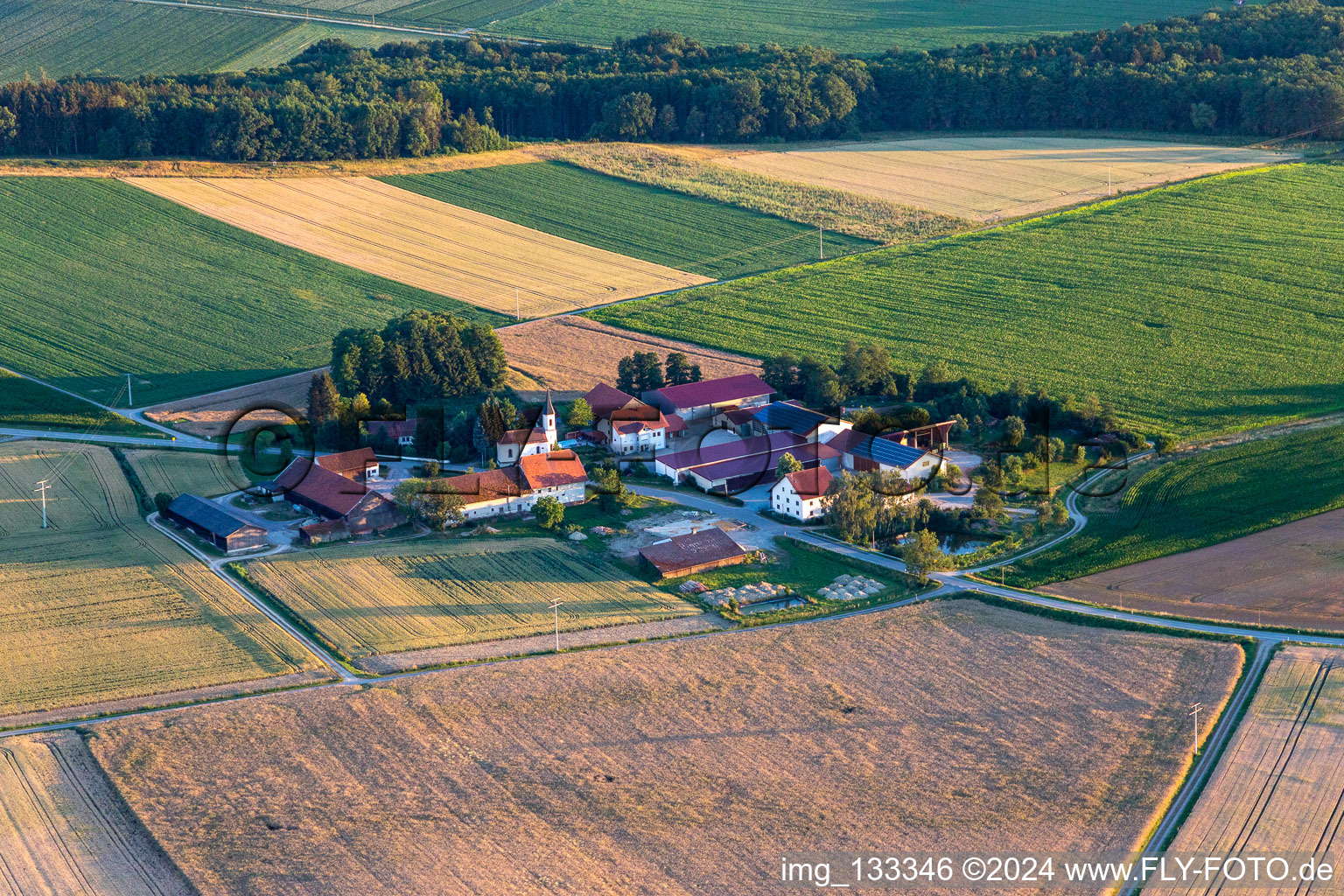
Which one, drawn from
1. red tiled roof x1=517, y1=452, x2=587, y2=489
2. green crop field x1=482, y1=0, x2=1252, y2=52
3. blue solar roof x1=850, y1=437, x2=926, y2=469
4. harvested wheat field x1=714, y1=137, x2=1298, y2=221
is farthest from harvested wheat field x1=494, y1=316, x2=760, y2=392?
green crop field x1=482, y1=0, x2=1252, y2=52

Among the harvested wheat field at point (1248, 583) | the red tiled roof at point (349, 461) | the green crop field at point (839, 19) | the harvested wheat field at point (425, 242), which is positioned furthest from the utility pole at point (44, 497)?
the green crop field at point (839, 19)

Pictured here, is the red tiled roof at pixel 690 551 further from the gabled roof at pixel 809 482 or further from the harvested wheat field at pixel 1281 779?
the harvested wheat field at pixel 1281 779

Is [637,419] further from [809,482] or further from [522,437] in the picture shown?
[809,482]

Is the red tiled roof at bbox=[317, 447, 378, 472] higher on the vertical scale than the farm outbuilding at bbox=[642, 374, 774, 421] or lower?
lower

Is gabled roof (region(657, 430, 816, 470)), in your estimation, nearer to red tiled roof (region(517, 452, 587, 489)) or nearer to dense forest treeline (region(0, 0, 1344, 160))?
red tiled roof (region(517, 452, 587, 489))

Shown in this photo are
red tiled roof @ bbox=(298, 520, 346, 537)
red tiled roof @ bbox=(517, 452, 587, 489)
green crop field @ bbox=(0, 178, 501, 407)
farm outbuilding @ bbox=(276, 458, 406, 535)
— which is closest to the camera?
red tiled roof @ bbox=(298, 520, 346, 537)

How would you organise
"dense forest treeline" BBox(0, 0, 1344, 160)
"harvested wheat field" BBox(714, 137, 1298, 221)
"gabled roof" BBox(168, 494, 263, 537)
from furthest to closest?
"harvested wheat field" BBox(714, 137, 1298, 221)
"dense forest treeline" BBox(0, 0, 1344, 160)
"gabled roof" BBox(168, 494, 263, 537)

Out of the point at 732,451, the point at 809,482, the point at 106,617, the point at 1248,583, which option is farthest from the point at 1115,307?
the point at 106,617
